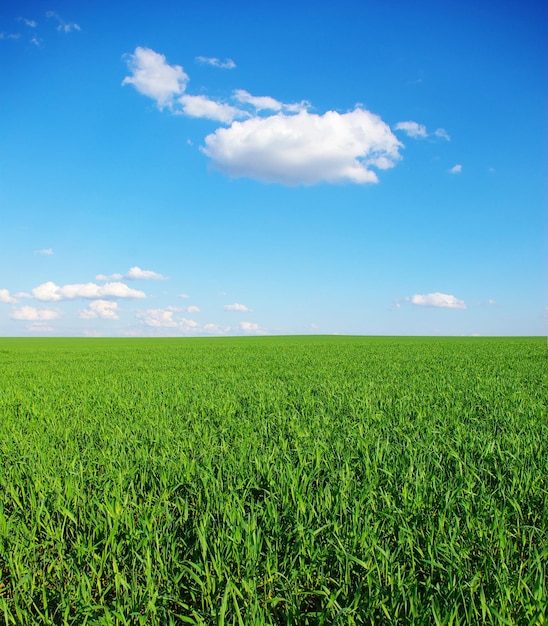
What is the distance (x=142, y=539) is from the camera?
2953mm

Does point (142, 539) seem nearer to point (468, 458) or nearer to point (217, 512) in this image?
point (217, 512)

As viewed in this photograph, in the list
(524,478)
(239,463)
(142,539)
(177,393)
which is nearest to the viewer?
(142,539)

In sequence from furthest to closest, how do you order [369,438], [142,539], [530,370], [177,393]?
[530,370]
[177,393]
[369,438]
[142,539]

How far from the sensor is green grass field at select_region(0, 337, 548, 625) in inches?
100

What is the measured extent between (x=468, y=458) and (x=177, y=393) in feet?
19.7

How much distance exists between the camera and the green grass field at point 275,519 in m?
2.54

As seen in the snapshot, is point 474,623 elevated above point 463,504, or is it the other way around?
point 463,504

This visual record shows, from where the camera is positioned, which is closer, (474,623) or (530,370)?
(474,623)

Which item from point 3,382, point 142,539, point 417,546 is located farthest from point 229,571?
point 3,382

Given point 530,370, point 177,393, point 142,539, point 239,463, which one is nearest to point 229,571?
point 142,539

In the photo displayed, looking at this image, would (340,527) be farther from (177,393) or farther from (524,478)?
(177,393)

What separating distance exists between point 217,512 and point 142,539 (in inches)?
25.2

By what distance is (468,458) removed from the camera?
4656mm

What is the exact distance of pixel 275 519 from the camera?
3.19 m
